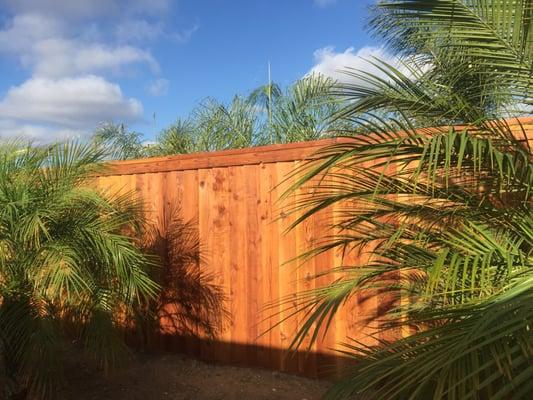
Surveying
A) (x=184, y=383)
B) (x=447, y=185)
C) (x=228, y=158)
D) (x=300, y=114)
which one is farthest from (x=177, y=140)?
(x=447, y=185)

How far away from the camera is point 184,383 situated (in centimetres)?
439

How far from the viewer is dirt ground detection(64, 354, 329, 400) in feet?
13.2

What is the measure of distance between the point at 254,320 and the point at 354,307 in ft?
3.31

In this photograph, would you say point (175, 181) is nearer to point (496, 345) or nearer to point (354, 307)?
point (354, 307)

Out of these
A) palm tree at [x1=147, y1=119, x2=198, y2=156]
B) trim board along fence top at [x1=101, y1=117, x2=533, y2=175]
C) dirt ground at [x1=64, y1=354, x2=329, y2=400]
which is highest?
palm tree at [x1=147, y1=119, x2=198, y2=156]

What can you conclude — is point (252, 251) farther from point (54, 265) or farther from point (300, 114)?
point (300, 114)

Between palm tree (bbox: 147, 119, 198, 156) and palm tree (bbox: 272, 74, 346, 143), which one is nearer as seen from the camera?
palm tree (bbox: 272, 74, 346, 143)

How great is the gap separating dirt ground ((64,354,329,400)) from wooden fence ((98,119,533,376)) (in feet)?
0.39

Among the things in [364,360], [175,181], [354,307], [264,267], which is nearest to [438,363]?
[364,360]

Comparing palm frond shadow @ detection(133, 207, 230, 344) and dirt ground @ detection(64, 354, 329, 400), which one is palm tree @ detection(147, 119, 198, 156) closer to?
palm frond shadow @ detection(133, 207, 230, 344)

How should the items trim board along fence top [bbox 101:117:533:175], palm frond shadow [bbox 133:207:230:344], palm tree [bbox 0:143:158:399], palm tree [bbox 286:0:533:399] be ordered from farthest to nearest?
1. palm frond shadow [bbox 133:207:230:344]
2. trim board along fence top [bbox 101:117:533:175]
3. palm tree [bbox 0:143:158:399]
4. palm tree [bbox 286:0:533:399]

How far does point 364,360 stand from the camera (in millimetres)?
2311

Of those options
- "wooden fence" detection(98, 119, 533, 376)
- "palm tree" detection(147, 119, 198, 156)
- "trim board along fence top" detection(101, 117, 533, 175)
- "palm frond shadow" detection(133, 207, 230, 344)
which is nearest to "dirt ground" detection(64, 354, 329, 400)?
"wooden fence" detection(98, 119, 533, 376)

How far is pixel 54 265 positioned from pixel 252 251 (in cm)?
173
